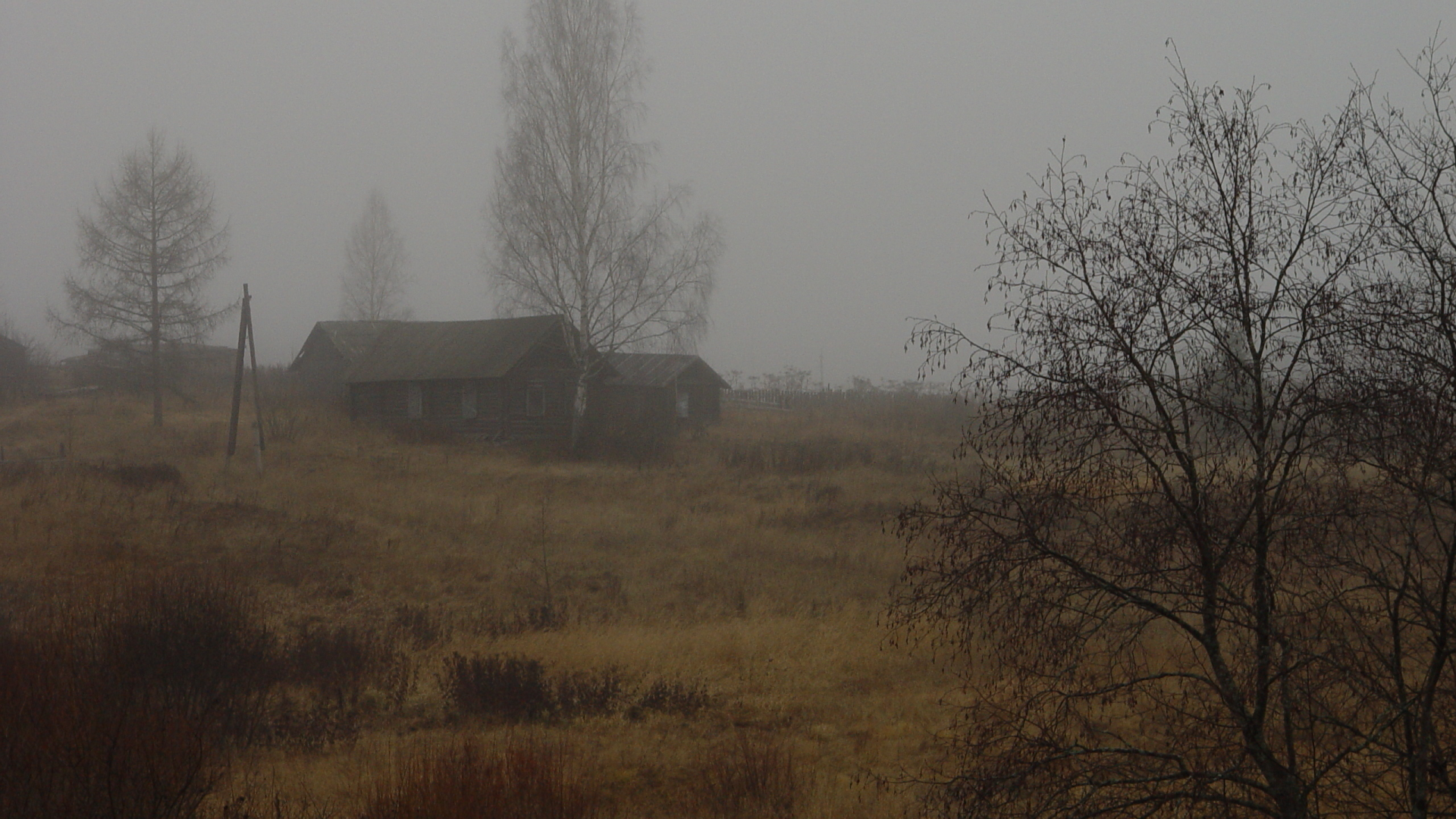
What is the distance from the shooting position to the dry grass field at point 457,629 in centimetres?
681

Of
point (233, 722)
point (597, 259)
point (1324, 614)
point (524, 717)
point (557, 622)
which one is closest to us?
point (1324, 614)

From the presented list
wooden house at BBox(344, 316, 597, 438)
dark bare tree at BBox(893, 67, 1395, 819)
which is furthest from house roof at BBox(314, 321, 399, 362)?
dark bare tree at BBox(893, 67, 1395, 819)

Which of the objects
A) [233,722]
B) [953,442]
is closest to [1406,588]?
[233,722]

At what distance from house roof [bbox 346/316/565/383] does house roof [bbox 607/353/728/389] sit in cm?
347

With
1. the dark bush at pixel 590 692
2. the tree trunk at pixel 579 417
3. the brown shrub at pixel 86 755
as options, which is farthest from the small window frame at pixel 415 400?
the brown shrub at pixel 86 755

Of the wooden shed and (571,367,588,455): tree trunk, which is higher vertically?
the wooden shed

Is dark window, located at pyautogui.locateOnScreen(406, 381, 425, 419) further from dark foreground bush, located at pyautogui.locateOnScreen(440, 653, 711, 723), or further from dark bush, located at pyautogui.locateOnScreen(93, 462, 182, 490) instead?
dark foreground bush, located at pyautogui.locateOnScreen(440, 653, 711, 723)

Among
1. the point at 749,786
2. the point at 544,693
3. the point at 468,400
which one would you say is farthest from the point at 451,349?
the point at 749,786

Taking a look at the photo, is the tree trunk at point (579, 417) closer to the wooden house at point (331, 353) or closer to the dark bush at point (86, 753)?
the wooden house at point (331, 353)

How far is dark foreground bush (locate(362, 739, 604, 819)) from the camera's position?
5879 millimetres

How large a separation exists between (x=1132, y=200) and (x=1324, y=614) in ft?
7.22

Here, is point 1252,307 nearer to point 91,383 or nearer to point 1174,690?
point 1174,690

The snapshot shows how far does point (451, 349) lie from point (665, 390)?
7593 millimetres

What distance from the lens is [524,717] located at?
9.49m
